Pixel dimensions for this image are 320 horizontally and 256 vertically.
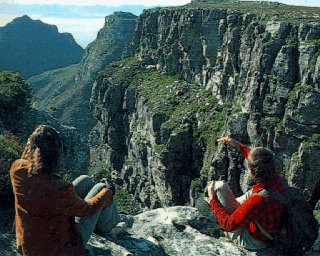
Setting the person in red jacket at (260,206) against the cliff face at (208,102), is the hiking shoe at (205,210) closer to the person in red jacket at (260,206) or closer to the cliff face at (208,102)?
the person in red jacket at (260,206)

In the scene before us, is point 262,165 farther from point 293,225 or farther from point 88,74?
point 88,74

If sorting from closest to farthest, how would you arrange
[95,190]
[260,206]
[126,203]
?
[260,206] → [95,190] → [126,203]

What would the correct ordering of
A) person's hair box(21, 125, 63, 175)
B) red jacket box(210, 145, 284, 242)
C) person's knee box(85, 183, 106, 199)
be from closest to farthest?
person's hair box(21, 125, 63, 175) < red jacket box(210, 145, 284, 242) < person's knee box(85, 183, 106, 199)

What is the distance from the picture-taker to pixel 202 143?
216 feet

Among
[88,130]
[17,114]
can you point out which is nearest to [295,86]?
[17,114]

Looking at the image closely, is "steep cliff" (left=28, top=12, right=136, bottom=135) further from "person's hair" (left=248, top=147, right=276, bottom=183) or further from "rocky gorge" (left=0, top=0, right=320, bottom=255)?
"person's hair" (left=248, top=147, right=276, bottom=183)

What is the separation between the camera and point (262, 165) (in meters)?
8.94

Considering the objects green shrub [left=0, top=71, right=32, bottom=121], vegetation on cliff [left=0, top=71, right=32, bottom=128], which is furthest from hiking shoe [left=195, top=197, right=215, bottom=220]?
green shrub [left=0, top=71, right=32, bottom=121]

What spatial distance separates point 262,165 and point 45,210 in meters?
4.29

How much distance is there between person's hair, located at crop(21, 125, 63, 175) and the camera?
802cm

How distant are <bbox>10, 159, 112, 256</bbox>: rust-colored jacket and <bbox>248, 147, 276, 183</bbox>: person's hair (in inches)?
127

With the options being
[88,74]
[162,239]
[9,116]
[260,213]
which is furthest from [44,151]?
[88,74]

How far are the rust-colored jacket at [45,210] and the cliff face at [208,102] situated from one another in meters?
38.5

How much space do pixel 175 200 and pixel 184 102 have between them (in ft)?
59.1
